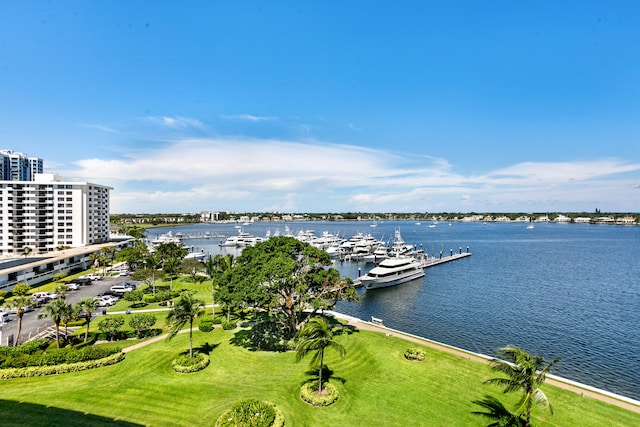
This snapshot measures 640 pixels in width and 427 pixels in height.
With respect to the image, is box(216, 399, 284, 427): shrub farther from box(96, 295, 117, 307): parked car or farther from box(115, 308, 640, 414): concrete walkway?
box(96, 295, 117, 307): parked car

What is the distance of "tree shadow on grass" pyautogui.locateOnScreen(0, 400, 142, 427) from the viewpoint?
23.5 metres

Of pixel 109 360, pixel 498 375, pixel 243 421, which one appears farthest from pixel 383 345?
pixel 109 360

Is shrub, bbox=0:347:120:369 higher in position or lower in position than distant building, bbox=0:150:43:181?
lower

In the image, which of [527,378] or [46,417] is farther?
[46,417]

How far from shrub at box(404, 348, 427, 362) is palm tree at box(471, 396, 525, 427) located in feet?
23.4

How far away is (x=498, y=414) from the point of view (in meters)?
25.6

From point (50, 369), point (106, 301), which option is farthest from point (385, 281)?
point (50, 369)

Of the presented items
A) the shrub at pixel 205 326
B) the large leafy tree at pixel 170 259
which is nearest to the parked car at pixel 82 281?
the large leafy tree at pixel 170 259

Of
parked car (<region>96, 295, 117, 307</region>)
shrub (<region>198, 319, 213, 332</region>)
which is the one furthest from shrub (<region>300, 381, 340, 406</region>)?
parked car (<region>96, 295, 117, 307</region>)

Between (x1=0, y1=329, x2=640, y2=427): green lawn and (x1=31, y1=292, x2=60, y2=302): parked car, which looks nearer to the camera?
(x1=0, y1=329, x2=640, y2=427): green lawn

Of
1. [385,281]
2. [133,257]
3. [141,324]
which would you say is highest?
[133,257]

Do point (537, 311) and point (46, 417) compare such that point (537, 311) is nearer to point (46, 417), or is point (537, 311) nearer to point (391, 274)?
point (391, 274)

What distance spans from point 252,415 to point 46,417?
48.9 ft

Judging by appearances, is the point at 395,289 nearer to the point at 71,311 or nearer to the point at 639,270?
the point at 71,311
